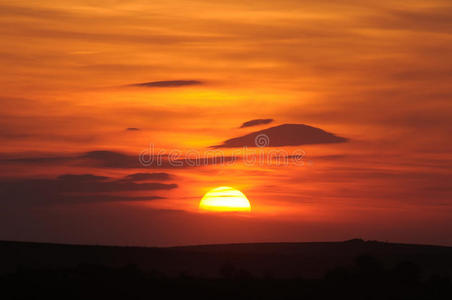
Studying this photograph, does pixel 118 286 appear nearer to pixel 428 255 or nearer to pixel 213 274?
pixel 213 274

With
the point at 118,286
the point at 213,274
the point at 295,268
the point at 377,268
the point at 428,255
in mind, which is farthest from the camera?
the point at 428,255

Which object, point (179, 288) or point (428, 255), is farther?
point (428, 255)

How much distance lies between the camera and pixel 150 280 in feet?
131

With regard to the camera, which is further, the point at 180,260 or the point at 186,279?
the point at 180,260

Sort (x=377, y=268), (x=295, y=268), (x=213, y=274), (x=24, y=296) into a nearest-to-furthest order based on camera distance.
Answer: (x=24, y=296) < (x=377, y=268) < (x=213, y=274) < (x=295, y=268)

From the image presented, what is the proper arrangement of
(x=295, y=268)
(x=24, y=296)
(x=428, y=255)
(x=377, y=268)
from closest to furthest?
(x=24, y=296)
(x=377, y=268)
(x=295, y=268)
(x=428, y=255)

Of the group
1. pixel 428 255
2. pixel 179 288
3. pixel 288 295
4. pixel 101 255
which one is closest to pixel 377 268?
pixel 288 295

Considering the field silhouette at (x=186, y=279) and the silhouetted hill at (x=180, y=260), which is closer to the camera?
the field silhouette at (x=186, y=279)

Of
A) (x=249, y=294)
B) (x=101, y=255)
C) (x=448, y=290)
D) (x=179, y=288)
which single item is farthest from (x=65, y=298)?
(x=101, y=255)

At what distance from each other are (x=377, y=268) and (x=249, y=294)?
13.0 metres

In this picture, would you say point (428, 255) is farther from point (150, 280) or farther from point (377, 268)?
point (150, 280)

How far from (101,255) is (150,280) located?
2679 cm

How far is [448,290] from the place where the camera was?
142 ft

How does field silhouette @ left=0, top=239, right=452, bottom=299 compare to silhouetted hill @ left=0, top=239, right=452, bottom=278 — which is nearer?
field silhouette @ left=0, top=239, right=452, bottom=299
